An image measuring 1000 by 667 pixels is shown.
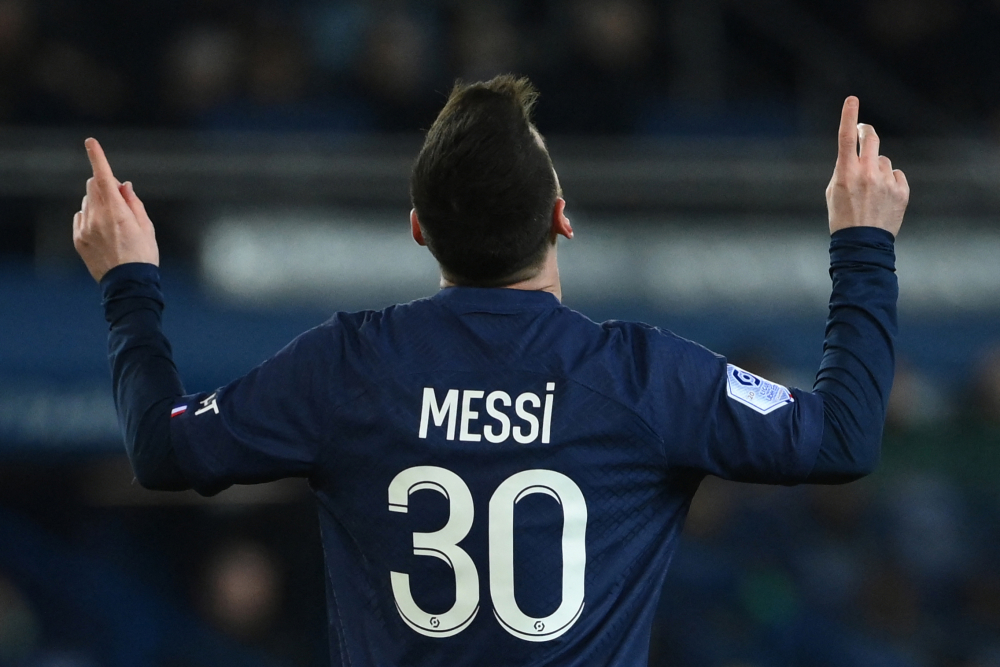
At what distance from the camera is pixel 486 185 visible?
1900 mm

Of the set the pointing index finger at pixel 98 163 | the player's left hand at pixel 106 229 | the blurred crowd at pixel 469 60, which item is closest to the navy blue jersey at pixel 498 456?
the player's left hand at pixel 106 229

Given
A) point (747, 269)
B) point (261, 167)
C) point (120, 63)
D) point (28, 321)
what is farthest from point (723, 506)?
point (120, 63)

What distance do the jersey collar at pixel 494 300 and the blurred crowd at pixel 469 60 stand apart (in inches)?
200

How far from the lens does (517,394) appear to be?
1924mm

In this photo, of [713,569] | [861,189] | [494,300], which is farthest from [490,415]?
[713,569]

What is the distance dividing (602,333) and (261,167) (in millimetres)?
4461

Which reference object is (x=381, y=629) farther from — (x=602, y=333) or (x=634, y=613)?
(x=602, y=333)

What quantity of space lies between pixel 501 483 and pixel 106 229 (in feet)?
2.58

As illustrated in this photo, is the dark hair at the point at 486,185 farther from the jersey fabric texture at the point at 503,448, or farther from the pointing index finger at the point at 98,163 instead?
the pointing index finger at the point at 98,163

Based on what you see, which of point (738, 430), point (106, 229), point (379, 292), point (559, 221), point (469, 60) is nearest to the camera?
point (738, 430)

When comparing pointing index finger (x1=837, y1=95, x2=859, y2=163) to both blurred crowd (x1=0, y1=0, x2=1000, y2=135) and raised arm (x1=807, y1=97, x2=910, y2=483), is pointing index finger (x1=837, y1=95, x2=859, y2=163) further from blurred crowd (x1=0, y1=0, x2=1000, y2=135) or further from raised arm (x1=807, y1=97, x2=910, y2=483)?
blurred crowd (x1=0, y1=0, x2=1000, y2=135)

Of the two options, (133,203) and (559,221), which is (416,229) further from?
(133,203)

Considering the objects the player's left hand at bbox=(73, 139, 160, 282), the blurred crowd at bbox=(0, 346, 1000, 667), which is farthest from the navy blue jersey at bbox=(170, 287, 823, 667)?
the blurred crowd at bbox=(0, 346, 1000, 667)

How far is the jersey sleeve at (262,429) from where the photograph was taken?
194cm
